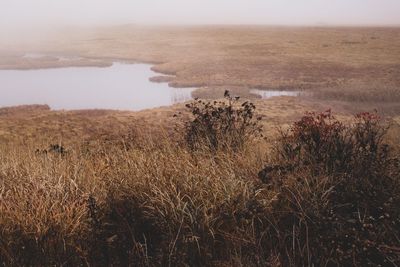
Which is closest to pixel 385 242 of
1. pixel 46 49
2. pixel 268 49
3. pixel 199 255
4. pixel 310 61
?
pixel 199 255

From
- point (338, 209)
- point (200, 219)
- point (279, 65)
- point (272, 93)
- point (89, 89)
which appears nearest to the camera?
point (200, 219)

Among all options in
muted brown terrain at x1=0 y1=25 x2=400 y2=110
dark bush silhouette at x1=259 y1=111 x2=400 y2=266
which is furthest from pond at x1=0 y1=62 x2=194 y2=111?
dark bush silhouette at x1=259 y1=111 x2=400 y2=266

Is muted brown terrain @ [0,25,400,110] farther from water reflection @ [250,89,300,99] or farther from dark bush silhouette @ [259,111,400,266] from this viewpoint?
dark bush silhouette @ [259,111,400,266]

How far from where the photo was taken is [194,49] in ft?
180

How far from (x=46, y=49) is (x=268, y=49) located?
37.8 metres

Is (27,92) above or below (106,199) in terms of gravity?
below

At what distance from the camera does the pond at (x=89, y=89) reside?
88.5ft

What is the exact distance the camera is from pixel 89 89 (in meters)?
32.8

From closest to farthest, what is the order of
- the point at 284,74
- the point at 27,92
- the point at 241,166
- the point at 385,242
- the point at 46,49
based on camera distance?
A: 1. the point at 385,242
2. the point at 241,166
3. the point at 27,92
4. the point at 284,74
5. the point at 46,49

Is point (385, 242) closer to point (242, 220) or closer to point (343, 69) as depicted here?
point (242, 220)

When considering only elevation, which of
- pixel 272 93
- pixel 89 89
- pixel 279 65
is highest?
pixel 279 65

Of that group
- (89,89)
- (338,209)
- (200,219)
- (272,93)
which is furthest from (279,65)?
(200,219)

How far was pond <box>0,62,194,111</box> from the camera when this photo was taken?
26984 mm

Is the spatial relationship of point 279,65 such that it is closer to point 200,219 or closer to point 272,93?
point 272,93
